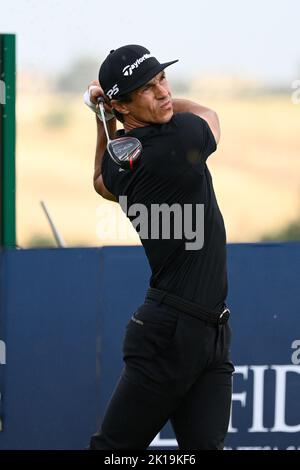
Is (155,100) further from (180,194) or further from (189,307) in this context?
(189,307)

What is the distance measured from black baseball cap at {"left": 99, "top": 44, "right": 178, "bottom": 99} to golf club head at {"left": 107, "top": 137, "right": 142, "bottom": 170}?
0.19 meters

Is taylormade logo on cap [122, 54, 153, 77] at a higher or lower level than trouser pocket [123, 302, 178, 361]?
higher

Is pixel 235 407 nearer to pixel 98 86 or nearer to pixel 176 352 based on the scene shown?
pixel 176 352

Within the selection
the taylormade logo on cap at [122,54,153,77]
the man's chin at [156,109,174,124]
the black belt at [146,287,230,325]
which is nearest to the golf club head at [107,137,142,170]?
the man's chin at [156,109,174,124]

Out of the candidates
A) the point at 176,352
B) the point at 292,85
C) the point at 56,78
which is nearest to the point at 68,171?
the point at 56,78

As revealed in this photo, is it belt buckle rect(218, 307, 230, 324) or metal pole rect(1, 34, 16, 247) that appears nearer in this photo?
belt buckle rect(218, 307, 230, 324)

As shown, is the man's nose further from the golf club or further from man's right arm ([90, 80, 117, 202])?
man's right arm ([90, 80, 117, 202])

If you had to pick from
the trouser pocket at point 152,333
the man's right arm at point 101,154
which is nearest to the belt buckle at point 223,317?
the trouser pocket at point 152,333

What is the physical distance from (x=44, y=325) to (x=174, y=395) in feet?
5.31

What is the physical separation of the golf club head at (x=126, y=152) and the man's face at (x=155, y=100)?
126 millimetres

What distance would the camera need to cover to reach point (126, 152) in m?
3.78

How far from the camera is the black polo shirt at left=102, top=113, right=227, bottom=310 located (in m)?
3.81

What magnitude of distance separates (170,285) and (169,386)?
36cm

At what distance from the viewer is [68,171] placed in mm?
5324
